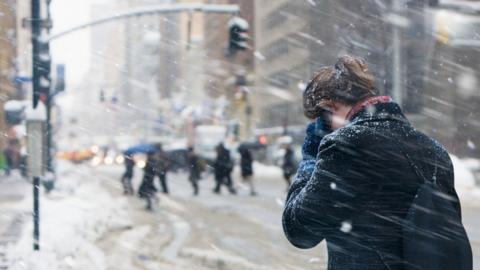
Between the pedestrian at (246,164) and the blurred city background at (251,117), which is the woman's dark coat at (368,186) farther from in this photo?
the pedestrian at (246,164)

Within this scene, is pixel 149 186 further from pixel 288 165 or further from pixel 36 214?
pixel 36 214

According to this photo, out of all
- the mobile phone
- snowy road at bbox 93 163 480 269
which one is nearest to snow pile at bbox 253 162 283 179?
snowy road at bbox 93 163 480 269

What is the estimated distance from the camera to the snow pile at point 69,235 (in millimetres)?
8258

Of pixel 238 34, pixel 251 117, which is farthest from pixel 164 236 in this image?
pixel 251 117

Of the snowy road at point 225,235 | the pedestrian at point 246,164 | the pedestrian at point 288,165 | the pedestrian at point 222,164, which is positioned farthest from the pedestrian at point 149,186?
the pedestrian at point 288,165

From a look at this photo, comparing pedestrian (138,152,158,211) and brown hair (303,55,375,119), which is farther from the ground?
brown hair (303,55,375,119)

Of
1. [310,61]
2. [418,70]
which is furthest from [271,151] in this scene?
[418,70]

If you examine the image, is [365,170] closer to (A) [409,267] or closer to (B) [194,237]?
(A) [409,267]

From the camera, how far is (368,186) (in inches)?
80.0

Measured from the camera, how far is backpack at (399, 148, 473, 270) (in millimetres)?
1941

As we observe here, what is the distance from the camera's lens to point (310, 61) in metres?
49.8

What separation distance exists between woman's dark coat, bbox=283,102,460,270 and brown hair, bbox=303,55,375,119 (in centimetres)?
10

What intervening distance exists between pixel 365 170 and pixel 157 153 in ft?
60.1

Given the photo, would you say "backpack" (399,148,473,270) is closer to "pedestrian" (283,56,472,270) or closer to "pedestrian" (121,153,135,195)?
"pedestrian" (283,56,472,270)
